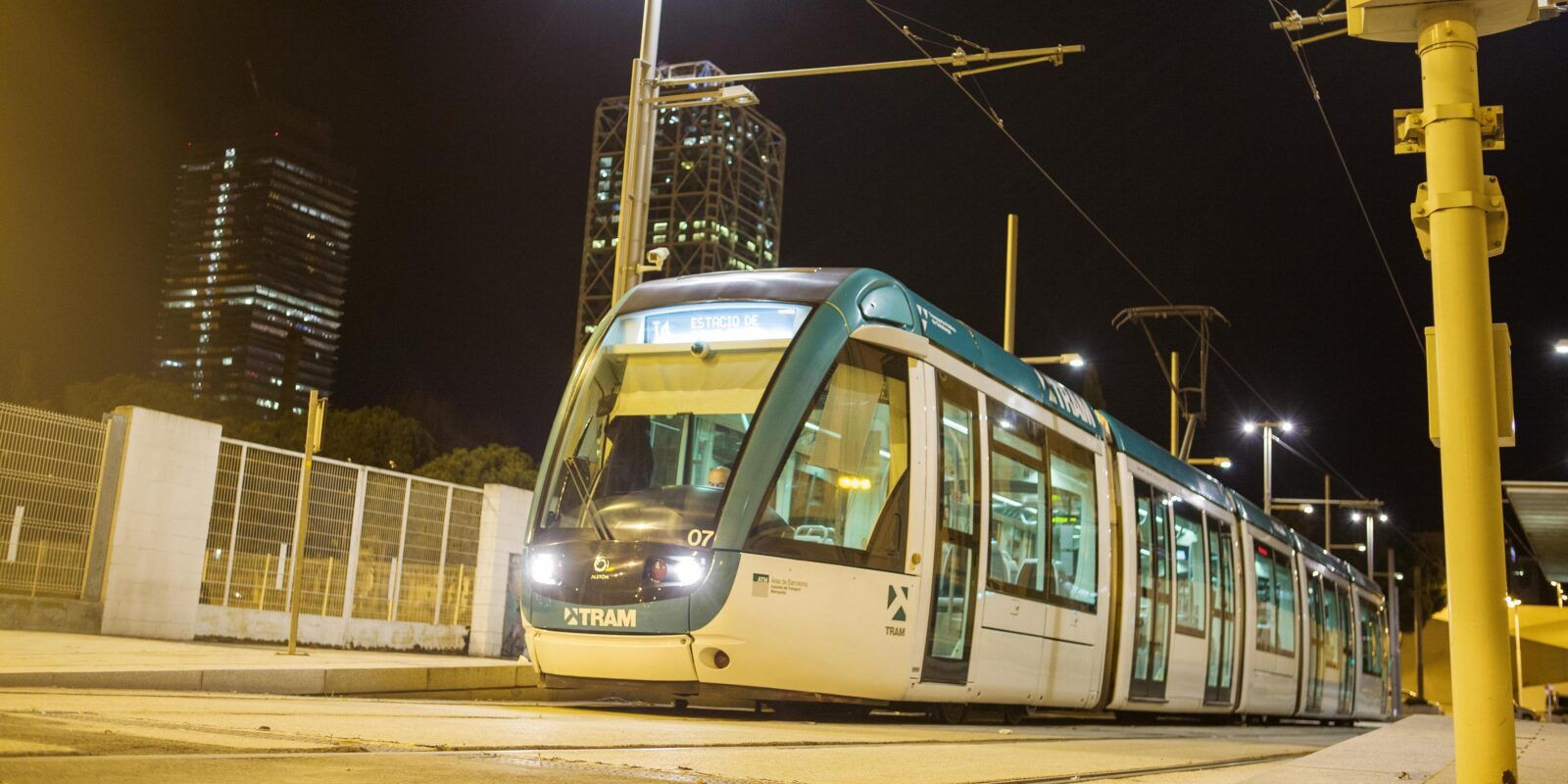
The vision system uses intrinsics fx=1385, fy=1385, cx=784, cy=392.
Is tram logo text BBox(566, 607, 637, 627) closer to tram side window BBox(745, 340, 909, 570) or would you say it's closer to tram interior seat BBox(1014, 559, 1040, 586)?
tram side window BBox(745, 340, 909, 570)

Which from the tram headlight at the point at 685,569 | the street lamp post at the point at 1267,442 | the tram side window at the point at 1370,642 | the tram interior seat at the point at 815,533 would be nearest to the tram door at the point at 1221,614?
the tram interior seat at the point at 815,533

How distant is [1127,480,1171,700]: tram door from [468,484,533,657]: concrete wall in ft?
30.2

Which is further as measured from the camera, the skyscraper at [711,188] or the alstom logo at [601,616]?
the skyscraper at [711,188]

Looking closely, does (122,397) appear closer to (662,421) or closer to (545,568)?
(545,568)

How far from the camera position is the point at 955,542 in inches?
402

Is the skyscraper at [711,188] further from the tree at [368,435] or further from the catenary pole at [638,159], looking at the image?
the catenary pole at [638,159]

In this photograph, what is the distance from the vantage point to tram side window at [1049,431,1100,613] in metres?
12.3

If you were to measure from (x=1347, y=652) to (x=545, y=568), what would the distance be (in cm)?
2078

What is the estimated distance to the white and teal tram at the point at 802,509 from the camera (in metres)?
8.92

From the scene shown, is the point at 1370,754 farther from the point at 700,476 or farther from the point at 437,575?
the point at 437,575

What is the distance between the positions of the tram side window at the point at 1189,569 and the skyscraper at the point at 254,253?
164391mm

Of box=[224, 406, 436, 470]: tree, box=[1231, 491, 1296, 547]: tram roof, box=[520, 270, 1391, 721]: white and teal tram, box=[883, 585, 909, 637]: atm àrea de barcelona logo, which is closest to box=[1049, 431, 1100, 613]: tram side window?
box=[520, 270, 1391, 721]: white and teal tram

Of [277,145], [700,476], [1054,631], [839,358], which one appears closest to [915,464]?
[839,358]

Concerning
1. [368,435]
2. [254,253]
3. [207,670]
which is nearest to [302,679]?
[207,670]
